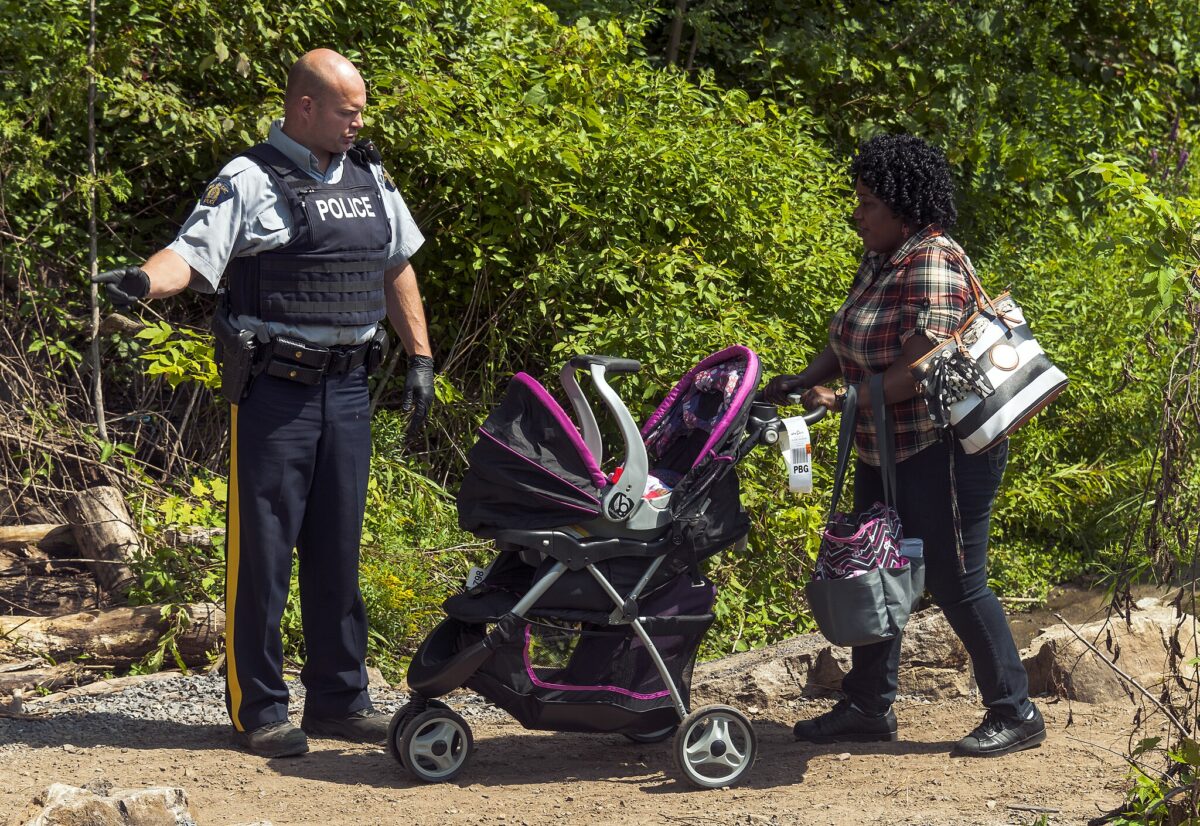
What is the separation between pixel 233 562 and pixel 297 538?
235 mm

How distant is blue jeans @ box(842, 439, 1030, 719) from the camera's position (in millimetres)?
4320

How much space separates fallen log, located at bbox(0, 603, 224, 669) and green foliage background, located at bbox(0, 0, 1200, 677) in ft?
0.49

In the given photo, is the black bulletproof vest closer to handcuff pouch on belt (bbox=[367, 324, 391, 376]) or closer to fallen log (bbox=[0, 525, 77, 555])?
→ handcuff pouch on belt (bbox=[367, 324, 391, 376])

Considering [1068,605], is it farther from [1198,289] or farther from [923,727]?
[1198,289]

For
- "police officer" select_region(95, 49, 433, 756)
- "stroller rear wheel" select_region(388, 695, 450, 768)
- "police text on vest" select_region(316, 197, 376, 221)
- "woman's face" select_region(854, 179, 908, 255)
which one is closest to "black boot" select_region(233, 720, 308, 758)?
"police officer" select_region(95, 49, 433, 756)

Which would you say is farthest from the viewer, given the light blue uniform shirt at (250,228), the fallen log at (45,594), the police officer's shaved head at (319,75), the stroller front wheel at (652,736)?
the fallen log at (45,594)

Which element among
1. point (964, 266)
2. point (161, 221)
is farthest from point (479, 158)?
point (964, 266)

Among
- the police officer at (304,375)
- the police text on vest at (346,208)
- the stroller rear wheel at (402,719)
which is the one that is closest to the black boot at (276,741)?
the police officer at (304,375)

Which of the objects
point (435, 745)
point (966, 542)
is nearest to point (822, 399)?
point (966, 542)

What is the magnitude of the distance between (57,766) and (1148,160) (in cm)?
755

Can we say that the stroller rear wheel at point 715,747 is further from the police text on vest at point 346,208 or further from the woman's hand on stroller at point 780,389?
the police text on vest at point 346,208

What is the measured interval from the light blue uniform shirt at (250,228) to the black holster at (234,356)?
0.05 m

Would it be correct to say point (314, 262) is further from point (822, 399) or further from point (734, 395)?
point (822, 399)

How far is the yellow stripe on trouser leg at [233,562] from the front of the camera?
449 centimetres
